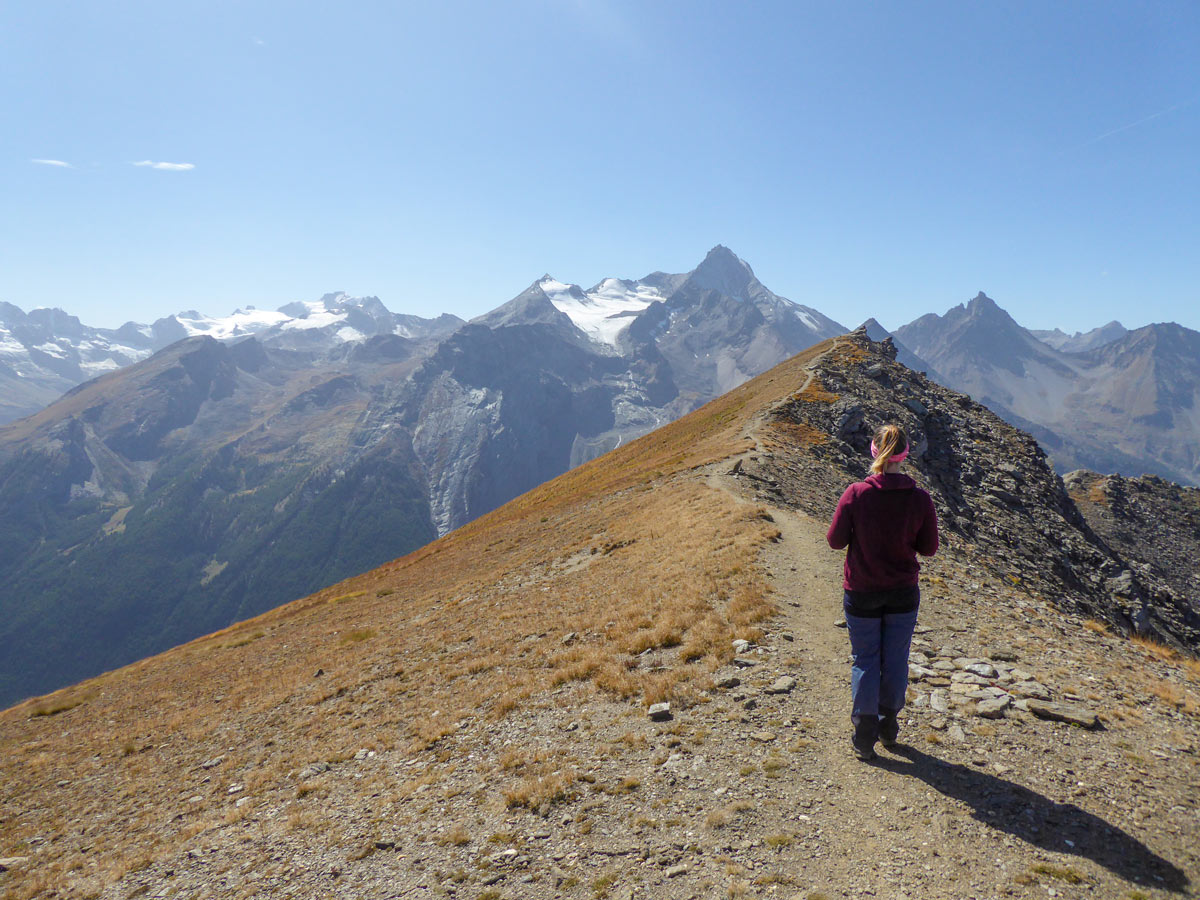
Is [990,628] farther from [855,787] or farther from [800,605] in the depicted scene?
[855,787]

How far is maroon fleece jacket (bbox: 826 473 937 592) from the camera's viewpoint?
9328 millimetres

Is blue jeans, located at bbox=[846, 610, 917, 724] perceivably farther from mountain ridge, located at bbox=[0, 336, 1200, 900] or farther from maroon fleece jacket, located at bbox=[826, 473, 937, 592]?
mountain ridge, located at bbox=[0, 336, 1200, 900]

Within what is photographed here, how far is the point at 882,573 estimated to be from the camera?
30.7 ft

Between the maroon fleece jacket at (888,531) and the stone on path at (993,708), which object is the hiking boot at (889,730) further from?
the maroon fleece jacket at (888,531)

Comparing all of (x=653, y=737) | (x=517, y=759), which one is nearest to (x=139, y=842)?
(x=517, y=759)

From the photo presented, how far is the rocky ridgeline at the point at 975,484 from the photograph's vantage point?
32562mm

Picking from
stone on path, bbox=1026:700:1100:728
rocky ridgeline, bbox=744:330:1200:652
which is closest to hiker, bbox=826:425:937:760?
stone on path, bbox=1026:700:1100:728

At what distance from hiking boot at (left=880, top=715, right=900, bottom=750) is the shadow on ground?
0.29 m

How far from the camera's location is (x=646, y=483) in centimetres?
4256

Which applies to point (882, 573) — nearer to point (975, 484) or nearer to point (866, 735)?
point (866, 735)

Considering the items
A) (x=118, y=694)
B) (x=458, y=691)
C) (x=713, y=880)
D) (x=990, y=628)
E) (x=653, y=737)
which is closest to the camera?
(x=713, y=880)

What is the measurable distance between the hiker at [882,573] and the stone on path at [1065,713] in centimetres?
315

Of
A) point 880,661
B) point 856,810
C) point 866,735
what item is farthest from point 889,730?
point 856,810

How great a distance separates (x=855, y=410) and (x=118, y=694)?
5468 centimetres
